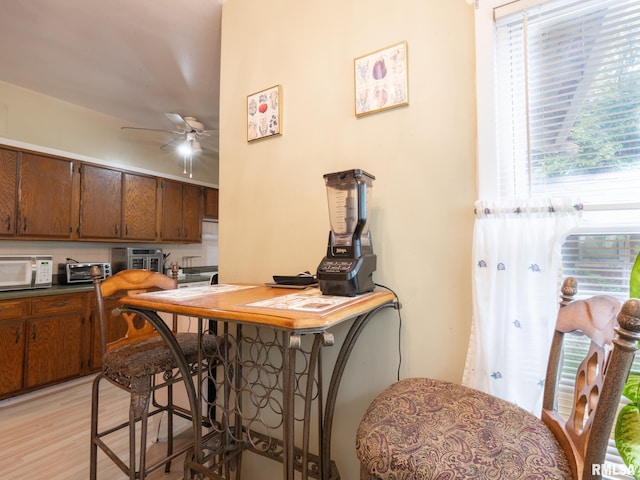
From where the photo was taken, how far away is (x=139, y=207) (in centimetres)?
366

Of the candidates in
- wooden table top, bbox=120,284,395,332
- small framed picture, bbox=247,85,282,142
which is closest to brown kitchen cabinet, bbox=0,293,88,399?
wooden table top, bbox=120,284,395,332

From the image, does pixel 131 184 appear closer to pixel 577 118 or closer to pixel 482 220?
pixel 482 220

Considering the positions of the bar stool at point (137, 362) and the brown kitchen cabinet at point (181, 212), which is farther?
the brown kitchen cabinet at point (181, 212)

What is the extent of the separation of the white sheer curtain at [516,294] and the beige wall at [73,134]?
384 centimetres

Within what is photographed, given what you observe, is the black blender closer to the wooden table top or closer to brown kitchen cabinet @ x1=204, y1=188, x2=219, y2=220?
the wooden table top

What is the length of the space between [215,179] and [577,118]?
489 centimetres

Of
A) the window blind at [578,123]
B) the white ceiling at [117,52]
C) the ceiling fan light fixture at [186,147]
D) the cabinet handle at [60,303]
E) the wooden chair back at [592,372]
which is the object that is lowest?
the cabinet handle at [60,303]

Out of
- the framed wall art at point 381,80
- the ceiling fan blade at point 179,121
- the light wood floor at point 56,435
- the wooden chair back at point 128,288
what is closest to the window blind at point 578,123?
the framed wall art at point 381,80

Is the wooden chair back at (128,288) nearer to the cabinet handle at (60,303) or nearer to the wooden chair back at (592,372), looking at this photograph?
the cabinet handle at (60,303)

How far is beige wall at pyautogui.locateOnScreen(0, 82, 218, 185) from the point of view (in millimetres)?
2934

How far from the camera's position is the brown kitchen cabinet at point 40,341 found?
2.48 m

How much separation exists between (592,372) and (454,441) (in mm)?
453

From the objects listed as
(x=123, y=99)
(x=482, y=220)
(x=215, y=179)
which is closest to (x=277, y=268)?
(x=482, y=220)

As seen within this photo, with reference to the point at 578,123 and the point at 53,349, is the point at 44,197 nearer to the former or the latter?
the point at 53,349
